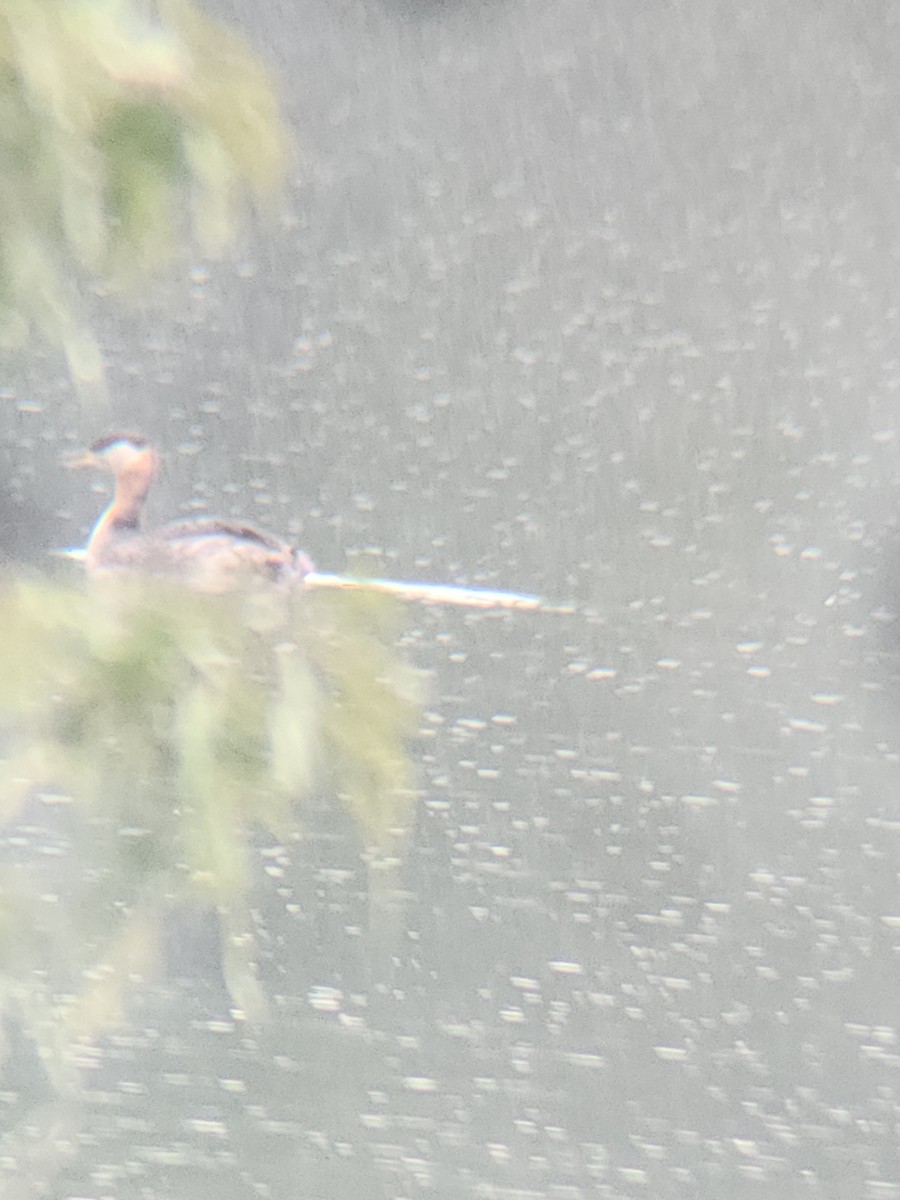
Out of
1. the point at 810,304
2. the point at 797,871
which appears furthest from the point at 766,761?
the point at 810,304

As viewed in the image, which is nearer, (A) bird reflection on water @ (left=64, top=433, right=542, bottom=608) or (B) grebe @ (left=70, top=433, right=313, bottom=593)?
(B) grebe @ (left=70, top=433, right=313, bottom=593)

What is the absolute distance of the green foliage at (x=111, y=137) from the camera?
1.50ft

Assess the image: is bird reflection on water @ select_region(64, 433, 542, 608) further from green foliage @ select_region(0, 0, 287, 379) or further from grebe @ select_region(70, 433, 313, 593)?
green foliage @ select_region(0, 0, 287, 379)

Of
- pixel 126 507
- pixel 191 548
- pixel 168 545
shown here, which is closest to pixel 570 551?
pixel 126 507

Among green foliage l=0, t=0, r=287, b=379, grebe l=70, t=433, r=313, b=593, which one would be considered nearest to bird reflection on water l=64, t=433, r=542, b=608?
grebe l=70, t=433, r=313, b=593

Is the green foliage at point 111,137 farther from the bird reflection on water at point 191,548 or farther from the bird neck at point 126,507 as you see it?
the bird neck at point 126,507

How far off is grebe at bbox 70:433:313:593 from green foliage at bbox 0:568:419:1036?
0.16 ft

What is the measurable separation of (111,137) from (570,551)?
334 centimetres

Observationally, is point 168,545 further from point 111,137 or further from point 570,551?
point 570,551

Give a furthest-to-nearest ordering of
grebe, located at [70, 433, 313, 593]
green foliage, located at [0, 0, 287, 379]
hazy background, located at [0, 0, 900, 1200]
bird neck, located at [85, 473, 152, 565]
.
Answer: bird neck, located at [85, 473, 152, 565], hazy background, located at [0, 0, 900, 1200], grebe, located at [70, 433, 313, 593], green foliage, located at [0, 0, 287, 379]

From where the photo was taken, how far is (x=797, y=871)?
7.36ft

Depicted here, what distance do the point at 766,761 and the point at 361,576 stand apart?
85.7 inches

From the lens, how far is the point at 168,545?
1767 mm

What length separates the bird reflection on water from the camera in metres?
0.98
